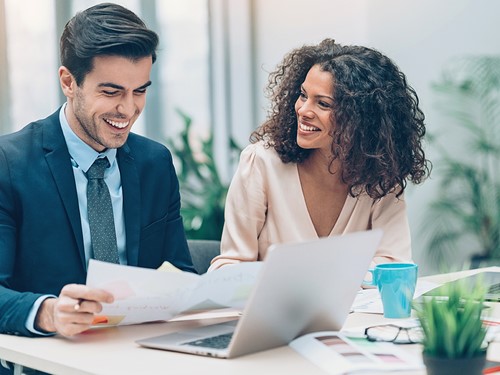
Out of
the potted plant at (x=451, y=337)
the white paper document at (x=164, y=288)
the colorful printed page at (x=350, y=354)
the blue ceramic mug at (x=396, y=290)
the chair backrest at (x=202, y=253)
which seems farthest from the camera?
the chair backrest at (x=202, y=253)

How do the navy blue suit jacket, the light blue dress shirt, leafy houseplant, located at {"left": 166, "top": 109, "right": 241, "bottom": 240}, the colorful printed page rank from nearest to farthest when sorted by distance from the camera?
1. the colorful printed page
2. the navy blue suit jacket
3. the light blue dress shirt
4. leafy houseplant, located at {"left": 166, "top": 109, "right": 241, "bottom": 240}

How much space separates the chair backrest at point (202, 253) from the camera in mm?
2432

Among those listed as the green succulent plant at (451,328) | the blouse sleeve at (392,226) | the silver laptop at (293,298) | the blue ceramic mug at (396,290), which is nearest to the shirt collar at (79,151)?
the silver laptop at (293,298)

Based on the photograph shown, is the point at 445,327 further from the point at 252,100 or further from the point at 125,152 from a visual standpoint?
the point at 252,100

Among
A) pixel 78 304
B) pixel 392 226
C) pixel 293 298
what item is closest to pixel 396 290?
pixel 293 298

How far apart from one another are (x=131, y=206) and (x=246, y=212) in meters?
0.51

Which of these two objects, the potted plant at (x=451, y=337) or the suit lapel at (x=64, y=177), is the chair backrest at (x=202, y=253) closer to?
the suit lapel at (x=64, y=177)

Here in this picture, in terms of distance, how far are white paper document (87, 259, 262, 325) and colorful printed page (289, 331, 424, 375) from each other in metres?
0.15

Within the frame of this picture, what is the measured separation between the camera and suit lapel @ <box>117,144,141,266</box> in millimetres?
2105

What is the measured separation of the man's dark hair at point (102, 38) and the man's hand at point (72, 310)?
0.65 metres

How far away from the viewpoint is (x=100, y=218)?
205 cm

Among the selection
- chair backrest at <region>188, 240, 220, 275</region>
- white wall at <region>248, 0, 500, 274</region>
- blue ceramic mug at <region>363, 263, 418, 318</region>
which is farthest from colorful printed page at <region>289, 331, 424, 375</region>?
white wall at <region>248, 0, 500, 274</region>

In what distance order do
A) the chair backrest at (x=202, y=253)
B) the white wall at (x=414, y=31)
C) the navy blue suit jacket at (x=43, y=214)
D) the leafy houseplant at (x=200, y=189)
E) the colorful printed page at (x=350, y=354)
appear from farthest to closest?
the white wall at (x=414, y=31) → the leafy houseplant at (x=200, y=189) → the chair backrest at (x=202, y=253) → the navy blue suit jacket at (x=43, y=214) → the colorful printed page at (x=350, y=354)

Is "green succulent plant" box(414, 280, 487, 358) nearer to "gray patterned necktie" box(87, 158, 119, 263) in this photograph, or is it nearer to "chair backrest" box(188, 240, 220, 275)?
"gray patterned necktie" box(87, 158, 119, 263)
